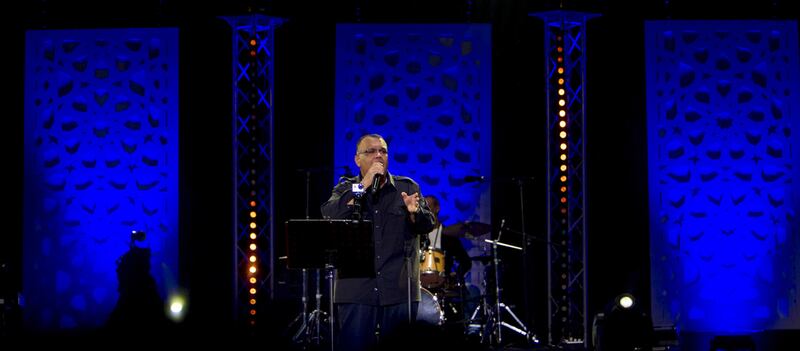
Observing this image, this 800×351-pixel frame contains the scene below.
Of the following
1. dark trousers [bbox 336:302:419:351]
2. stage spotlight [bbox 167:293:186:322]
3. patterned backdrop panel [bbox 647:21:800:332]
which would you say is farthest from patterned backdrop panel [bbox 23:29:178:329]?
dark trousers [bbox 336:302:419:351]

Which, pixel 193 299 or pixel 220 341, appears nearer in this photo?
pixel 220 341

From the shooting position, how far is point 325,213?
15.4 feet

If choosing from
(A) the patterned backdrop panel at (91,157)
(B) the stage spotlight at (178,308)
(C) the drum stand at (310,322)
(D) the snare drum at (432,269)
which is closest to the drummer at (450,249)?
(D) the snare drum at (432,269)

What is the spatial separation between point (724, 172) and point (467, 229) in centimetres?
306

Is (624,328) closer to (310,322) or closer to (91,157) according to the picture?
(310,322)

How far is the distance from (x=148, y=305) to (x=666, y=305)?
5.42 metres

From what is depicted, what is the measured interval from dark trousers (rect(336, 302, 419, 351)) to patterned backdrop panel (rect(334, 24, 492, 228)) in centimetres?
564

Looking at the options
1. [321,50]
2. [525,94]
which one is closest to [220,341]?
[321,50]

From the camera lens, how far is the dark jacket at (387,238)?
443cm

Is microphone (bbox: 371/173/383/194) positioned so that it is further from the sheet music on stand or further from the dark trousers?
the dark trousers

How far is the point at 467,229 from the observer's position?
875cm

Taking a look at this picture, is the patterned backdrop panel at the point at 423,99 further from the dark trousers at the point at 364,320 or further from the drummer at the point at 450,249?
the dark trousers at the point at 364,320

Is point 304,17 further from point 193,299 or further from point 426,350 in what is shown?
point 426,350

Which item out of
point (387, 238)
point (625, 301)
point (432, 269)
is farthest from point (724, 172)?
point (387, 238)
